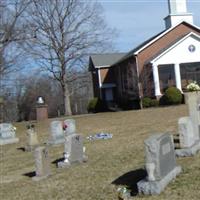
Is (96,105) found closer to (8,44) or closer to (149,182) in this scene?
(8,44)

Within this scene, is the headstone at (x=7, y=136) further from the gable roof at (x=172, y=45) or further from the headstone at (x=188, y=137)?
the gable roof at (x=172, y=45)

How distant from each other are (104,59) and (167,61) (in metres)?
13.4

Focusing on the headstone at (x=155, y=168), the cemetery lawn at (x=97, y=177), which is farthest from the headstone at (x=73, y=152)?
the headstone at (x=155, y=168)

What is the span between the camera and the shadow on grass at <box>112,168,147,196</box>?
30.9ft

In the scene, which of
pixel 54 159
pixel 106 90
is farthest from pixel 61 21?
pixel 54 159

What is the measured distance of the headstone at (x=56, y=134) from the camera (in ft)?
64.1

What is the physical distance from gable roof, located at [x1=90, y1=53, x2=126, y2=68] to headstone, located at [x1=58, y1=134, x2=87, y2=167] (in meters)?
38.2

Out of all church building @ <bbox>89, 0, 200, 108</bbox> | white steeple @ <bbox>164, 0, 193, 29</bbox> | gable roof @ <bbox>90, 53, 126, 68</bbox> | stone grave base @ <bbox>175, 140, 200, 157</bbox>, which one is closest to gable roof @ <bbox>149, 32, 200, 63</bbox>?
church building @ <bbox>89, 0, 200, 108</bbox>

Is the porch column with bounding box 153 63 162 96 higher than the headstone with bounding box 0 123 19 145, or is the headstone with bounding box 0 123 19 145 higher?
the porch column with bounding box 153 63 162 96

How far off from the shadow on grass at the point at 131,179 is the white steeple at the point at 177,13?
116 ft

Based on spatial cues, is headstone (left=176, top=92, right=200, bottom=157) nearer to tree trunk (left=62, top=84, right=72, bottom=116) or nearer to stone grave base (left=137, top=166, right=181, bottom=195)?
stone grave base (left=137, top=166, right=181, bottom=195)

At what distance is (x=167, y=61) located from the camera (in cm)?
4078

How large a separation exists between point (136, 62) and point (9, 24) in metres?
11.0

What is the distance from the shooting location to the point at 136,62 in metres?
42.9
